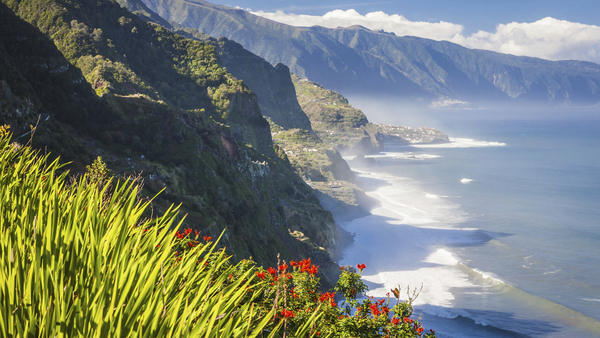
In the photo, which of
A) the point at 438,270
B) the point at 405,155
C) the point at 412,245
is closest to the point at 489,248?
the point at 412,245

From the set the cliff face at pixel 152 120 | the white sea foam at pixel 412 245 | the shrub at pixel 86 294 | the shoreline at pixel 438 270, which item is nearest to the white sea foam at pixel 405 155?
the white sea foam at pixel 412 245

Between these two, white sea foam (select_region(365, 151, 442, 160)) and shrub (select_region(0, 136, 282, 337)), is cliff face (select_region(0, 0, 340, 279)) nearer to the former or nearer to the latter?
shrub (select_region(0, 136, 282, 337))

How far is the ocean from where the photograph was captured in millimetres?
43406

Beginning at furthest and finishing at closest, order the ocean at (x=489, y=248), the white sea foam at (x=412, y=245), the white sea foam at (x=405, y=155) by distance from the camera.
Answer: the white sea foam at (x=405, y=155)
the white sea foam at (x=412, y=245)
the ocean at (x=489, y=248)

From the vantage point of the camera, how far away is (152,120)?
127 ft

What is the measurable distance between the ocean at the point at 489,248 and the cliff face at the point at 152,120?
12925mm

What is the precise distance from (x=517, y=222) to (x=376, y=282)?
43576 millimetres

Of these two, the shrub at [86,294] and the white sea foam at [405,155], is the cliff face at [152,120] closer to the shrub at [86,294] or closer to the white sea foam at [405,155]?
the shrub at [86,294]

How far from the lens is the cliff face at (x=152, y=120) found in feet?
97.4

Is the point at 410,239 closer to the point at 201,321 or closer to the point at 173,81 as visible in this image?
the point at 173,81

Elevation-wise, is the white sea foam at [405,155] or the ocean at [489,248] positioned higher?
the white sea foam at [405,155]

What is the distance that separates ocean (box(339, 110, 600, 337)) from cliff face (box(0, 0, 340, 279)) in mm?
12925

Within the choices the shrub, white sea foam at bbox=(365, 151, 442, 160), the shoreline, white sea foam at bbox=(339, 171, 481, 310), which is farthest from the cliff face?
white sea foam at bbox=(365, 151, 442, 160)

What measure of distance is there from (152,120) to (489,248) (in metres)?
55.6
